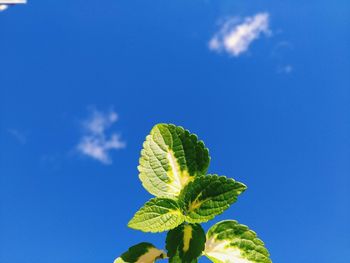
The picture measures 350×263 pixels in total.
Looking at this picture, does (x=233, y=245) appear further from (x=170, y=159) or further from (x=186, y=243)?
(x=170, y=159)

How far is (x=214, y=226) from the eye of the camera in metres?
0.95

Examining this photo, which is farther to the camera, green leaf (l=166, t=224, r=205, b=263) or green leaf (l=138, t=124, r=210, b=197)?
green leaf (l=138, t=124, r=210, b=197)

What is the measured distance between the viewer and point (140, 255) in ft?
2.97

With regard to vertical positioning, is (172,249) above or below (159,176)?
below

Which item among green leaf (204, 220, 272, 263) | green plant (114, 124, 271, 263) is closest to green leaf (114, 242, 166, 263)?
green plant (114, 124, 271, 263)

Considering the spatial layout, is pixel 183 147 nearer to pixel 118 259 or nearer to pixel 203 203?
pixel 203 203

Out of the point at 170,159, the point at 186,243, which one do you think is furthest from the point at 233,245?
the point at 170,159

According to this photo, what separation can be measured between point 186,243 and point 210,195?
112 millimetres

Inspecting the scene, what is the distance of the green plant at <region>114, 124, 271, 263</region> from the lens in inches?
35.4

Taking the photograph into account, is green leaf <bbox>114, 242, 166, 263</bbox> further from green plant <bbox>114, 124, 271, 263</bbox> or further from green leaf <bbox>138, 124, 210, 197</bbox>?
green leaf <bbox>138, 124, 210, 197</bbox>

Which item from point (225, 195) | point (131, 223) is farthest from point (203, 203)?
point (131, 223)

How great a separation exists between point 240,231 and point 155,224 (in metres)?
0.17

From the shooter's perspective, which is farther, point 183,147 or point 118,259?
point 183,147

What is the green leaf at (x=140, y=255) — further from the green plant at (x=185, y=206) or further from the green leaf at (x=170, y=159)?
the green leaf at (x=170, y=159)
